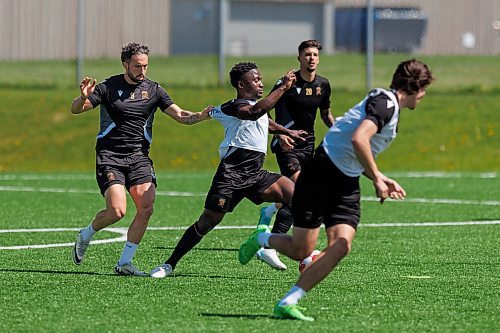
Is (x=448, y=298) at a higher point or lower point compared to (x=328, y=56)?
lower

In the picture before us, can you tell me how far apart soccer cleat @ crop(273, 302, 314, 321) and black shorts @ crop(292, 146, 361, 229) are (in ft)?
2.02

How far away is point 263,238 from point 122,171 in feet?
7.94

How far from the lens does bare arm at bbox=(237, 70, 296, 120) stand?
9.93m

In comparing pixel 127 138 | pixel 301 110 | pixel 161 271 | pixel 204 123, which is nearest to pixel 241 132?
pixel 127 138

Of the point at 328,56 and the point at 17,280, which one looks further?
the point at 328,56

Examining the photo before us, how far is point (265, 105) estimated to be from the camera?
10.2 m

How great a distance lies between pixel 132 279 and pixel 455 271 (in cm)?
288

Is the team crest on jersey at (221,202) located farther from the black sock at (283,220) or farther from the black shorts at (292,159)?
the black shorts at (292,159)

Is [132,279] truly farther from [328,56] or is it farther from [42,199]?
[328,56]

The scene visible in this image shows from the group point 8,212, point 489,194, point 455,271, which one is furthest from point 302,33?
point 455,271

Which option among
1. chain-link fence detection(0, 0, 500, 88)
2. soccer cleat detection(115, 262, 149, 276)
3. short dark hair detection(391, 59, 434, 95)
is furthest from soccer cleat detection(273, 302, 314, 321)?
chain-link fence detection(0, 0, 500, 88)

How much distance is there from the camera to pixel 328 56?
1184 inches

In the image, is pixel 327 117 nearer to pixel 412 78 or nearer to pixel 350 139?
pixel 350 139

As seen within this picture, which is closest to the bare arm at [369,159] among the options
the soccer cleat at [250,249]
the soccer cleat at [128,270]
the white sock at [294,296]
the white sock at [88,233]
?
the white sock at [294,296]
